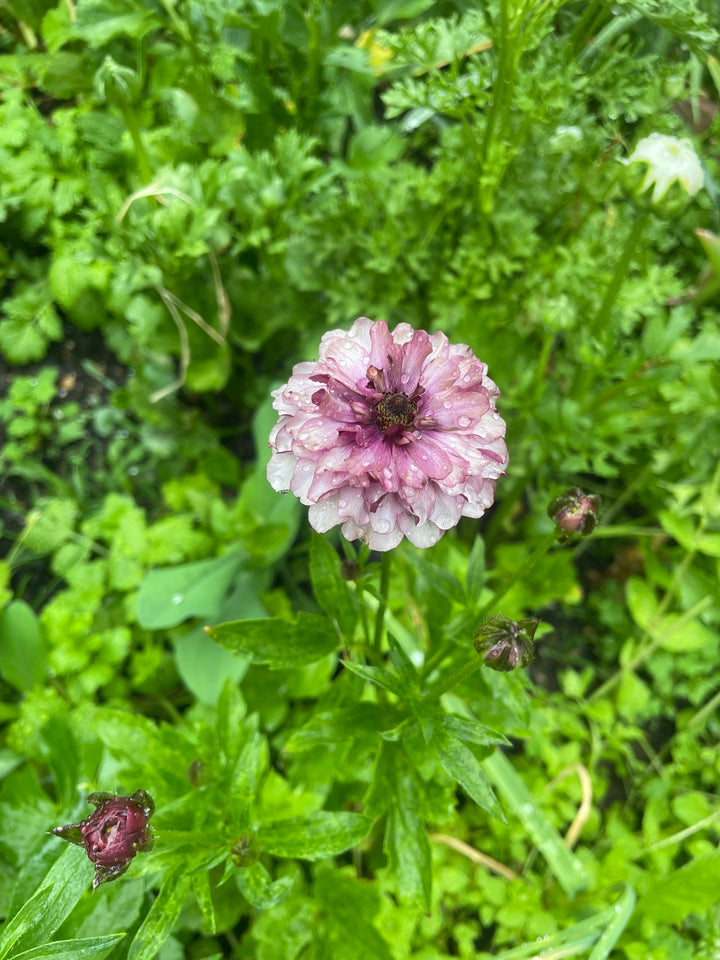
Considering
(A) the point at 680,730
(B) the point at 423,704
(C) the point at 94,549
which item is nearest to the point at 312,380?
(B) the point at 423,704

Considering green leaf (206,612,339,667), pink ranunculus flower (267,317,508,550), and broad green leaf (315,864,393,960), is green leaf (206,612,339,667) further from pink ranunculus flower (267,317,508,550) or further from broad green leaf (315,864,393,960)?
broad green leaf (315,864,393,960)

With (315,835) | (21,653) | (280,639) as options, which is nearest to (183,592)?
(21,653)

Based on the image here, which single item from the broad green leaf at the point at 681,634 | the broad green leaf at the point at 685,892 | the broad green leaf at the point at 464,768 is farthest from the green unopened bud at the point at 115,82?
the broad green leaf at the point at 685,892

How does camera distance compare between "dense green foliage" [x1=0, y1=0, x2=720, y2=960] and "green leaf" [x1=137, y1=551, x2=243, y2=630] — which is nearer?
"dense green foliage" [x1=0, y1=0, x2=720, y2=960]

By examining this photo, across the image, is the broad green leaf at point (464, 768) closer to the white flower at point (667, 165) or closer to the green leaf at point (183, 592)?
the green leaf at point (183, 592)

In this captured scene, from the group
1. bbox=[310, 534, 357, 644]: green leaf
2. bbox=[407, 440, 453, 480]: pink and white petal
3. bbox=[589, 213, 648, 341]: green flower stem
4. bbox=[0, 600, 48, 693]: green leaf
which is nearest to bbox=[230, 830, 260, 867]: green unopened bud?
bbox=[310, 534, 357, 644]: green leaf

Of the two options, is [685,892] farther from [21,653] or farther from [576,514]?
[21,653]
